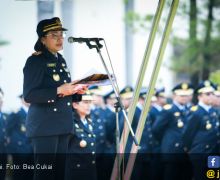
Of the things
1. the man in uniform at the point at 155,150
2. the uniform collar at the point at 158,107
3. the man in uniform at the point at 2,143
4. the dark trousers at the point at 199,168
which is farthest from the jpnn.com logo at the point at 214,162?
the uniform collar at the point at 158,107

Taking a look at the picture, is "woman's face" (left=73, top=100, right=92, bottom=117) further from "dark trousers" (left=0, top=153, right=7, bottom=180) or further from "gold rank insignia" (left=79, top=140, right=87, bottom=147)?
"dark trousers" (left=0, top=153, right=7, bottom=180)

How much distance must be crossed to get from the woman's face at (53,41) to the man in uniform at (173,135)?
3437 mm

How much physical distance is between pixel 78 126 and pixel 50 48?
3.05 feet

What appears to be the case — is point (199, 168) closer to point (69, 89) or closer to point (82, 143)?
point (82, 143)

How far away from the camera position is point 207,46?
43.4 feet

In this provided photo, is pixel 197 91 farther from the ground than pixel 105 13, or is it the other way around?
pixel 105 13

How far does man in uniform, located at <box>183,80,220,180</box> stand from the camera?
948cm

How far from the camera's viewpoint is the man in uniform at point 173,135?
10.1 meters

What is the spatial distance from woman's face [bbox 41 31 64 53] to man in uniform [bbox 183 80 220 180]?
9.76 ft

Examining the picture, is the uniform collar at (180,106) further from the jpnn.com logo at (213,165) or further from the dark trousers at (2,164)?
the dark trousers at (2,164)

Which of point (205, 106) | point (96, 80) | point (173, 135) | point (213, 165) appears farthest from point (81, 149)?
point (173, 135)

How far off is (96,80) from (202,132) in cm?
307

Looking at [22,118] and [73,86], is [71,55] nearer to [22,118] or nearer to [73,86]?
[22,118]

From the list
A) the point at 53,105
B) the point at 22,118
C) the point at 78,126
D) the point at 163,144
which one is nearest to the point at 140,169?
the point at 163,144
